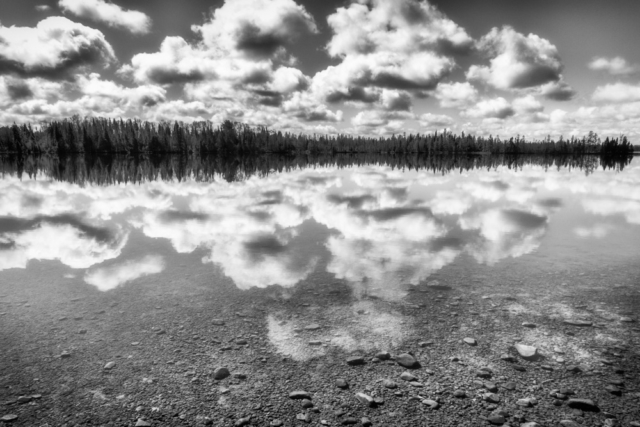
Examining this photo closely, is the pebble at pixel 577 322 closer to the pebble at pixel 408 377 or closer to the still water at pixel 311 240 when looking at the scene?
the still water at pixel 311 240

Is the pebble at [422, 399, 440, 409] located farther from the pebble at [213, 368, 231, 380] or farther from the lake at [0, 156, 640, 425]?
the pebble at [213, 368, 231, 380]

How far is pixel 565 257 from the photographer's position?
10.4m

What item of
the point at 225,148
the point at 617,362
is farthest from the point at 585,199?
the point at 225,148

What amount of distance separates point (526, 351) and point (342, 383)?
292 cm

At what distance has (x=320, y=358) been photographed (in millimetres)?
5211

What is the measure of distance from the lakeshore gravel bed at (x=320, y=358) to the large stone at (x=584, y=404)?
16mm

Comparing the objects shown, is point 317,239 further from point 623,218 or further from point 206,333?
point 623,218

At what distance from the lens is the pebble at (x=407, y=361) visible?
4.99 meters

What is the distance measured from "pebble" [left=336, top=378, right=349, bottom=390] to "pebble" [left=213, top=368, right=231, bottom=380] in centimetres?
149

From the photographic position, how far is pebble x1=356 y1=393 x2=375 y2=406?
423cm

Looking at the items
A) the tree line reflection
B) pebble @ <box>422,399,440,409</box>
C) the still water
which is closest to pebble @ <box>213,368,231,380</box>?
pebble @ <box>422,399,440,409</box>

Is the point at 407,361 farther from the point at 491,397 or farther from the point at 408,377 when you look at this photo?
the point at 491,397

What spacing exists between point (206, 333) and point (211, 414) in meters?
2.01

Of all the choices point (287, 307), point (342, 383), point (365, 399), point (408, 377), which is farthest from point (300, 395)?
point (287, 307)
